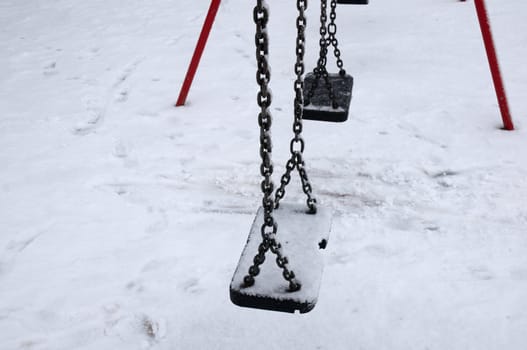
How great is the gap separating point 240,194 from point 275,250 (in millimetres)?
1314

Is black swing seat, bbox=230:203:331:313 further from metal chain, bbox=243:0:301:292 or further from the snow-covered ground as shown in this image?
the snow-covered ground

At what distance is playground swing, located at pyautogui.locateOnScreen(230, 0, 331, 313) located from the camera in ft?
4.07

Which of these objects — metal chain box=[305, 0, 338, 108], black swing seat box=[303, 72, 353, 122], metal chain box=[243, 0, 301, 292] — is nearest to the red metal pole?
black swing seat box=[303, 72, 353, 122]

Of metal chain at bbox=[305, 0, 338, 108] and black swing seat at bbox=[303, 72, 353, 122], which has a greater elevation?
metal chain at bbox=[305, 0, 338, 108]

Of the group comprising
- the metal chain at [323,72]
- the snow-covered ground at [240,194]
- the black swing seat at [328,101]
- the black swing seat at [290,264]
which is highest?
the metal chain at [323,72]

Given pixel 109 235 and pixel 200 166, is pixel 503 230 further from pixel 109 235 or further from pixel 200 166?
pixel 109 235

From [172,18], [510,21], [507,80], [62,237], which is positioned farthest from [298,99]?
[172,18]

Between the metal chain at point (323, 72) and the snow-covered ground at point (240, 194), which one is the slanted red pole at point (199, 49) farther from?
the metal chain at point (323, 72)

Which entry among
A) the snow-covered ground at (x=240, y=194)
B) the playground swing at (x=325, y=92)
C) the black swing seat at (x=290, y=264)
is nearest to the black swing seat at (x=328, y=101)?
the playground swing at (x=325, y=92)

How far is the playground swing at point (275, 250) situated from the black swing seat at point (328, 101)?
0.73 meters

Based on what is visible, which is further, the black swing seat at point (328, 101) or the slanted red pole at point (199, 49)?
the slanted red pole at point (199, 49)

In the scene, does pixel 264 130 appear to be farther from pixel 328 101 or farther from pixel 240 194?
pixel 240 194

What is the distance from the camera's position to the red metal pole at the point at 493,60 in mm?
2787

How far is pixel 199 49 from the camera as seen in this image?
3.40 meters
